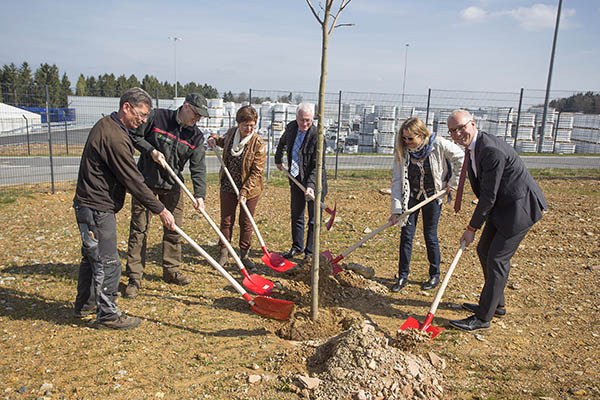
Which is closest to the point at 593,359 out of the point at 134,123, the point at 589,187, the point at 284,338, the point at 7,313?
the point at 284,338

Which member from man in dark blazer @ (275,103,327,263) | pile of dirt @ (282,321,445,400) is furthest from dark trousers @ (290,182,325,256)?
pile of dirt @ (282,321,445,400)

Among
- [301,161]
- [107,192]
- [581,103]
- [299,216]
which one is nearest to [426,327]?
[299,216]

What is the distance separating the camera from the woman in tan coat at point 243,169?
4750mm

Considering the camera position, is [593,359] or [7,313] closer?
[593,359]

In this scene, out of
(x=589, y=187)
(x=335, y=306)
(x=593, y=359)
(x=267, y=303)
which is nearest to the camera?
(x=593, y=359)

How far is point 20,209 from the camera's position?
7578mm

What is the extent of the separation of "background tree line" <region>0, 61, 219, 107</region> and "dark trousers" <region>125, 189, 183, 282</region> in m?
5.85

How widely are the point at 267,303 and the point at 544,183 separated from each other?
9474mm

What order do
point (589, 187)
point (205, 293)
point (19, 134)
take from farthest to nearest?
point (19, 134) → point (589, 187) → point (205, 293)

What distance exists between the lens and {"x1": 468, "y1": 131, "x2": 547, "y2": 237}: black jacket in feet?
11.3

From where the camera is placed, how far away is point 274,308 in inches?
149

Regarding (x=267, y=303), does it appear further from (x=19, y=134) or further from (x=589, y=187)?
(x=19, y=134)

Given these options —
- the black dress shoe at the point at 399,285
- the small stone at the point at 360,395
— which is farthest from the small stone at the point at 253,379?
the black dress shoe at the point at 399,285

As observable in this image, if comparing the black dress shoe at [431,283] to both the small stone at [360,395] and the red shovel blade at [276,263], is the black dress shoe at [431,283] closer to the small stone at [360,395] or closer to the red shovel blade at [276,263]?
the red shovel blade at [276,263]
